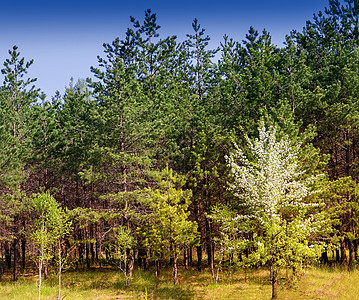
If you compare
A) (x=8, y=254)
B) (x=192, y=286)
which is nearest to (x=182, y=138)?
(x=192, y=286)

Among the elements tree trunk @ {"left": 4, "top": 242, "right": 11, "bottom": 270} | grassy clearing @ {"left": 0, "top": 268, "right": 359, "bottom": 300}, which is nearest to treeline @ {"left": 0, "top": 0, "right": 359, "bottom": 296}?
grassy clearing @ {"left": 0, "top": 268, "right": 359, "bottom": 300}

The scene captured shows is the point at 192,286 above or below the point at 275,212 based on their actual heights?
below

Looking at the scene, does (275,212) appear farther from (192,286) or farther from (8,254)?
(8,254)

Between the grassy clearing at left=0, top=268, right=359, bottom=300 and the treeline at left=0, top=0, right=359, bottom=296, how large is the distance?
5.14 feet

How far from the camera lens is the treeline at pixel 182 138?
23125 millimetres

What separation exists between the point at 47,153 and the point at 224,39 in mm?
18706

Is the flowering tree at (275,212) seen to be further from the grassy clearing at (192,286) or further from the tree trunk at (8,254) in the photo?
the tree trunk at (8,254)

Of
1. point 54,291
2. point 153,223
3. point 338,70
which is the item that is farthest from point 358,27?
point 54,291

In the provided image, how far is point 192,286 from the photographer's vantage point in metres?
23.8

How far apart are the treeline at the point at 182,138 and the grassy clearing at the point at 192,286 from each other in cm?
157

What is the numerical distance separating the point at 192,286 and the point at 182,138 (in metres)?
11.3

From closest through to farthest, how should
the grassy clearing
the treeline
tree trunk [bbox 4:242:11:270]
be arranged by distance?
1. the grassy clearing
2. the treeline
3. tree trunk [bbox 4:242:11:270]

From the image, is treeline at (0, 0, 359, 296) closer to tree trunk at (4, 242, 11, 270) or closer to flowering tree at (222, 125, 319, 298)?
flowering tree at (222, 125, 319, 298)

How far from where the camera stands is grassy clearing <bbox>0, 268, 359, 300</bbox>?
A: 19656 mm
